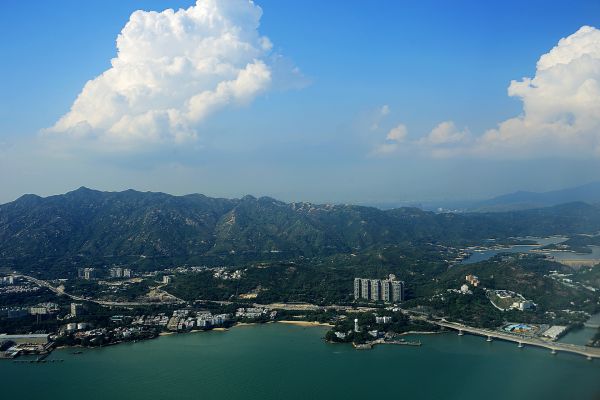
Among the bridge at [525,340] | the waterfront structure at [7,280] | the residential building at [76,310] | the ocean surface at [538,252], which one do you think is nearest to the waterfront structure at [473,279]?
the bridge at [525,340]

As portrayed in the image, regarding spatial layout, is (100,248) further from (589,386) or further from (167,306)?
(589,386)

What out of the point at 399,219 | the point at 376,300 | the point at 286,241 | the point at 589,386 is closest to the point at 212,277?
the point at 376,300

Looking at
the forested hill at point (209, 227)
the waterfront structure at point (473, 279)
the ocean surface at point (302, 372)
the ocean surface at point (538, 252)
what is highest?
the forested hill at point (209, 227)

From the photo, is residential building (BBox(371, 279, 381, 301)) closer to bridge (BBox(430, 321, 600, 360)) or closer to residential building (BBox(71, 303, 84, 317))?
bridge (BBox(430, 321, 600, 360))

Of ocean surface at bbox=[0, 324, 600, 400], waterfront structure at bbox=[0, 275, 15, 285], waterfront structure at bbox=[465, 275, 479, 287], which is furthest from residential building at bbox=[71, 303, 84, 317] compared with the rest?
waterfront structure at bbox=[465, 275, 479, 287]

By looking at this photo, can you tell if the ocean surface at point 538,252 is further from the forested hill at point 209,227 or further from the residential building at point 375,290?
the residential building at point 375,290

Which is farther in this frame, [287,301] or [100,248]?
[100,248]
